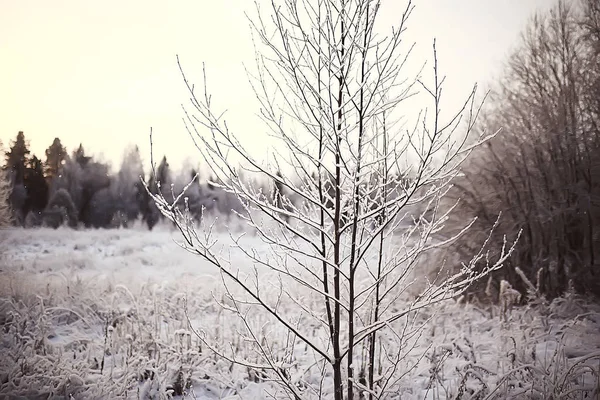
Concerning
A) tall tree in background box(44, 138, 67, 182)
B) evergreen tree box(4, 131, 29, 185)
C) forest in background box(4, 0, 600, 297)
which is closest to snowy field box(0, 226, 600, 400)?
forest in background box(4, 0, 600, 297)

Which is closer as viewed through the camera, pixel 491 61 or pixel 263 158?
pixel 263 158

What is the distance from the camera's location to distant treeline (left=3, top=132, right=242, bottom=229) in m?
6.94

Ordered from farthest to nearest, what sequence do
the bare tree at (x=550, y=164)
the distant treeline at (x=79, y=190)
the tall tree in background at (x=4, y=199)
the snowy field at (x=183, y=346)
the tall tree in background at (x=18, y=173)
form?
the distant treeline at (x=79, y=190)
the tall tree in background at (x=18, y=173)
the tall tree in background at (x=4, y=199)
the bare tree at (x=550, y=164)
the snowy field at (x=183, y=346)

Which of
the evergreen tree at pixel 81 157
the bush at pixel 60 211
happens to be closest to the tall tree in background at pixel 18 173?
the bush at pixel 60 211

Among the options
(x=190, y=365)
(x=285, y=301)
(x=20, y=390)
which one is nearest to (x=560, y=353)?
(x=190, y=365)

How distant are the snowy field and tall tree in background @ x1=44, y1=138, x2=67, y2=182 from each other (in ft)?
3.83

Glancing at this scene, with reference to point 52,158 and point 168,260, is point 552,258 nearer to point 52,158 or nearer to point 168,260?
point 168,260

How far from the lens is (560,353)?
362cm

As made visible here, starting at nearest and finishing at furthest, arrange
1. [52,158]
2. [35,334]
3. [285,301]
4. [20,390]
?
[20,390], [35,334], [285,301], [52,158]

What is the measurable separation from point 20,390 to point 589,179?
805 cm

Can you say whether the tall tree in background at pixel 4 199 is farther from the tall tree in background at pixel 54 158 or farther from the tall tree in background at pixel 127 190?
the tall tree in background at pixel 127 190

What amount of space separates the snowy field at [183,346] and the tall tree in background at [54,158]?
3.83 ft

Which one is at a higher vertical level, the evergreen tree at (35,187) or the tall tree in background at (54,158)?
the tall tree in background at (54,158)

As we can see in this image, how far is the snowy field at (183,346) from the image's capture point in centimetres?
325
